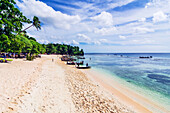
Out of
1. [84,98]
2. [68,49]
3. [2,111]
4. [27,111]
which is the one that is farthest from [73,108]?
[68,49]

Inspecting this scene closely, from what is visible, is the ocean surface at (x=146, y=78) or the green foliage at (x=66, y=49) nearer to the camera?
the ocean surface at (x=146, y=78)

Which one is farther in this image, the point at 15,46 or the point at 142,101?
the point at 15,46

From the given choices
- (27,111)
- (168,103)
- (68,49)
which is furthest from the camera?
(68,49)

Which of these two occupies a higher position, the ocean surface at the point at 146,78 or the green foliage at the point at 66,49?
the green foliage at the point at 66,49

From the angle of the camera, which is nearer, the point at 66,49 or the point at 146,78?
the point at 146,78

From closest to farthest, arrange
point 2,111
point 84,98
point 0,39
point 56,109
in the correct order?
1. point 2,111
2. point 56,109
3. point 84,98
4. point 0,39

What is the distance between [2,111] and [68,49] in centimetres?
13120

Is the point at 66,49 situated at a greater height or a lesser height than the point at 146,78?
greater

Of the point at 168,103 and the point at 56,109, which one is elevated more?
the point at 56,109

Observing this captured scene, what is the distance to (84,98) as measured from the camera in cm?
768

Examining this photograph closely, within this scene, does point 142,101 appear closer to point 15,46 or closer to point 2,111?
point 2,111

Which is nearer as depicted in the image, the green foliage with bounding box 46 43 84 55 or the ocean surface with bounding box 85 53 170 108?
the ocean surface with bounding box 85 53 170 108

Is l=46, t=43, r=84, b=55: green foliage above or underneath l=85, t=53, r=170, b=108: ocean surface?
above

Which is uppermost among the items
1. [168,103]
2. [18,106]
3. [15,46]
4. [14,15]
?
[14,15]
